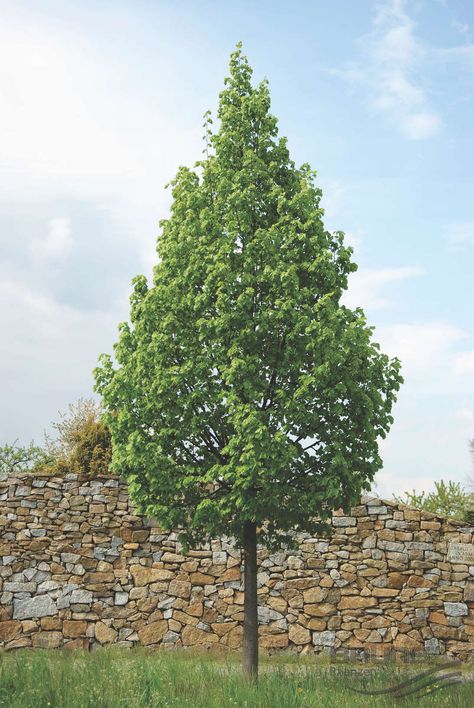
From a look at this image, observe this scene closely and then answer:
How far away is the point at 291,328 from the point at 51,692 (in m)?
5.75

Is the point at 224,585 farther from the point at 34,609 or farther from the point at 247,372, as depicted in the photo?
the point at 247,372

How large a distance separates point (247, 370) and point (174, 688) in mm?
4270

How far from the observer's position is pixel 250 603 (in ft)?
39.6

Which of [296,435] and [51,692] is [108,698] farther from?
Result: [296,435]

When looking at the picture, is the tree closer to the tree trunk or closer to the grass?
the tree trunk

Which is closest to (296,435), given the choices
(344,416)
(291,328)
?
(344,416)

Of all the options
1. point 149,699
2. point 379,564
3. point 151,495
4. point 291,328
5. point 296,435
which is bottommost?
point 149,699

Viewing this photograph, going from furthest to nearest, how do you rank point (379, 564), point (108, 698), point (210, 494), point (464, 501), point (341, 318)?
point (464, 501)
point (379, 564)
point (210, 494)
point (341, 318)
point (108, 698)

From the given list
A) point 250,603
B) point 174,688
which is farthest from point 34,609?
point 174,688

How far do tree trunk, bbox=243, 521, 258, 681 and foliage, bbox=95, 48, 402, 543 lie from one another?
26 centimetres

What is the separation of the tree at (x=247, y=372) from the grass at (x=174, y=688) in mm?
1396

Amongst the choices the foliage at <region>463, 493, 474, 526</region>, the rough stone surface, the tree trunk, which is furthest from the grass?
the foliage at <region>463, 493, 474, 526</region>

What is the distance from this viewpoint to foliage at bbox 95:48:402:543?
434 inches

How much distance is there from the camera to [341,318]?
11344mm
